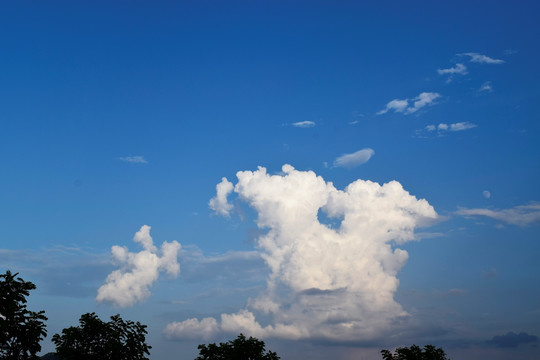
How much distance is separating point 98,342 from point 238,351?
1507cm

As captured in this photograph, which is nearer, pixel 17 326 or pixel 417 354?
pixel 17 326

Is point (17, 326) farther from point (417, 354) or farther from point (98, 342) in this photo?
point (417, 354)

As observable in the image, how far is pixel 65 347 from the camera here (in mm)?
47719

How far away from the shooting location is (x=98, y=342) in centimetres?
4844

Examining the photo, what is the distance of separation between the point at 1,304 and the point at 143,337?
15702 mm

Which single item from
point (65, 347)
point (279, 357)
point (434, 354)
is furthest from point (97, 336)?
point (434, 354)

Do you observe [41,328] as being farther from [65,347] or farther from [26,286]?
[65,347]

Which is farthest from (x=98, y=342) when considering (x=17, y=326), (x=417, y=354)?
(x=417, y=354)

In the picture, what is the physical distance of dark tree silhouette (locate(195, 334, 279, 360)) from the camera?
54.6m

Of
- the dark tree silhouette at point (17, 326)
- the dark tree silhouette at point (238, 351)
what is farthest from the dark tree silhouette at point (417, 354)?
the dark tree silhouette at point (17, 326)

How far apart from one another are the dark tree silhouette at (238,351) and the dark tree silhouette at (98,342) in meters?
8.51

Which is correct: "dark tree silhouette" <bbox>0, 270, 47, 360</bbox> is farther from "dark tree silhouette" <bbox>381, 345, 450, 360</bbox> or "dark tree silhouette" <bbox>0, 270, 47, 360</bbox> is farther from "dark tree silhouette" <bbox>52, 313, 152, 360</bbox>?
"dark tree silhouette" <bbox>381, 345, 450, 360</bbox>

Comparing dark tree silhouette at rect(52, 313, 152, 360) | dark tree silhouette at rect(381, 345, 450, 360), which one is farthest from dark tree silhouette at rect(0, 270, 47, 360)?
dark tree silhouette at rect(381, 345, 450, 360)

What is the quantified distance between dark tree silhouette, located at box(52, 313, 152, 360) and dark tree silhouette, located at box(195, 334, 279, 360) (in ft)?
27.9
